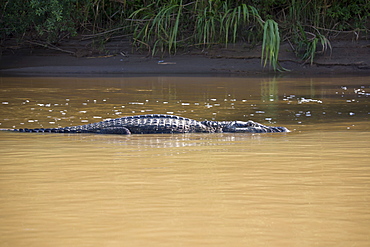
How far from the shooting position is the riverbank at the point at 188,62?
17062 millimetres

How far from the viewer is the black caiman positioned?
6.80m

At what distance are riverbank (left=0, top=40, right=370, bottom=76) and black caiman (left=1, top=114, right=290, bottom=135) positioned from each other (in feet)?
32.7

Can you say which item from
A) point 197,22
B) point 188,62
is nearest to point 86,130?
point 188,62

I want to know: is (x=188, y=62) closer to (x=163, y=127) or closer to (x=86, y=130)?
(x=163, y=127)

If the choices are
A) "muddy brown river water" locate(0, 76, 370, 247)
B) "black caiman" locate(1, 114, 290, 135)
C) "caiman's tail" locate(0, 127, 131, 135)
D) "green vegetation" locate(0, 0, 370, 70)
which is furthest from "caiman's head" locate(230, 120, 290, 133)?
"green vegetation" locate(0, 0, 370, 70)

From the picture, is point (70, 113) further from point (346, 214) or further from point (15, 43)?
point (15, 43)

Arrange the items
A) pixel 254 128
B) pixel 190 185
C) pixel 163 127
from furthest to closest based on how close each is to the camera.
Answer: pixel 163 127 < pixel 254 128 < pixel 190 185

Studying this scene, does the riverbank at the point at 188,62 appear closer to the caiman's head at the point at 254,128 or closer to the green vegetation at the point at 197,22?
the green vegetation at the point at 197,22

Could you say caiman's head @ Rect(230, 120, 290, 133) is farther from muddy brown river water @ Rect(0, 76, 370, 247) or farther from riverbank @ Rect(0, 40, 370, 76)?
riverbank @ Rect(0, 40, 370, 76)

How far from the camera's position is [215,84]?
44.0 ft

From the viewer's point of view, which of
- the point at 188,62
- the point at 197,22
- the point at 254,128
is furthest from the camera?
the point at 197,22

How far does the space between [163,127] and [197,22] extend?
11713 mm

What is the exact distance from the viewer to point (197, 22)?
1820 centimetres

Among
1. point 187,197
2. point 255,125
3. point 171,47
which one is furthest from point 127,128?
point 171,47
